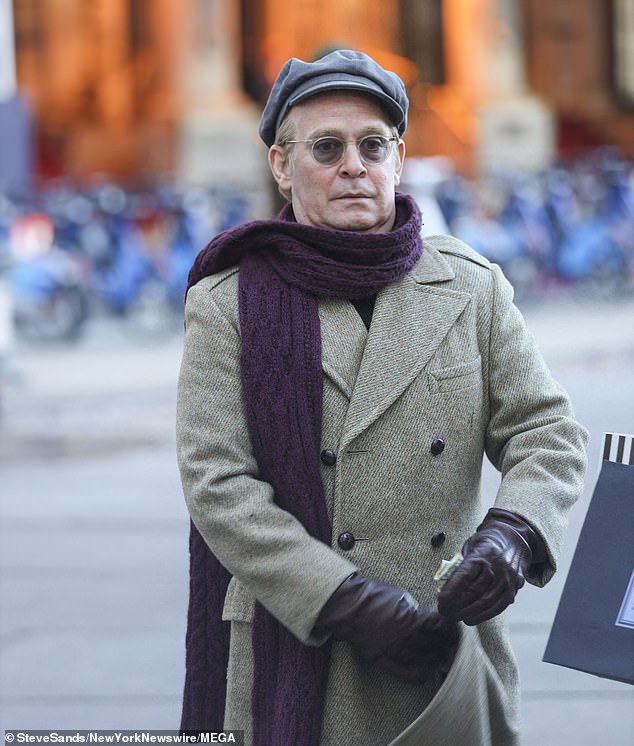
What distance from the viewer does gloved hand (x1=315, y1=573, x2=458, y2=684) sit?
235cm

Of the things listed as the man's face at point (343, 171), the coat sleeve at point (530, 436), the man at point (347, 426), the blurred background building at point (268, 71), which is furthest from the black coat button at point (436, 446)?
the blurred background building at point (268, 71)

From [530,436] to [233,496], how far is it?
515 mm

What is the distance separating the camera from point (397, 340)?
2.55 meters

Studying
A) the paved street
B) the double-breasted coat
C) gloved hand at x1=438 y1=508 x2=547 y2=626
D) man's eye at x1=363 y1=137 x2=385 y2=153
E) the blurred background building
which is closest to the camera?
gloved hand at x1=438 y1=508 x2=547 y2=626

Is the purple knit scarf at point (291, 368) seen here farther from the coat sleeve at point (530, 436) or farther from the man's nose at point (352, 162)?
the coat sleeve at point (530, 436)

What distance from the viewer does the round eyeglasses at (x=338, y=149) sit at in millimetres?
2551

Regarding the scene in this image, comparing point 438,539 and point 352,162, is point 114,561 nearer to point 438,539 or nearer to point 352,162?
point 438,539

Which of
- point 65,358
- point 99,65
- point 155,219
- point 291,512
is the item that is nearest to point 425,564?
point 291,512

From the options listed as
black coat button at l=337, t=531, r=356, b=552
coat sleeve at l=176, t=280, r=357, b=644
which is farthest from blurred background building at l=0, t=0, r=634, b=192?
black coat button at l=337, t=531, r=356, b=552

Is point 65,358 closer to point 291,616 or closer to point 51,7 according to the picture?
point 291,616

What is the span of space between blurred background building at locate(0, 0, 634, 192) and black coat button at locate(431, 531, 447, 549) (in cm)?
2285

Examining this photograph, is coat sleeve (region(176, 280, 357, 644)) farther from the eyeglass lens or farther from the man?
→ the eyeglass lens

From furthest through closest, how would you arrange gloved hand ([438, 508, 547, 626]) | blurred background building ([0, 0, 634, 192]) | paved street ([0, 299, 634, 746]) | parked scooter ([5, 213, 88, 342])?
1. blurred background building ([0, 0, 634, 192])
2. parked scooter ([5, 213, 88, 342])
3. paved street ([0, 299, 634, 746])
4. gloved hand ([438, 508, 547, 626])

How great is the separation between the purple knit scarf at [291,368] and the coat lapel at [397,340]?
0.13 ft
